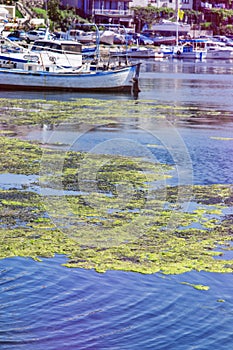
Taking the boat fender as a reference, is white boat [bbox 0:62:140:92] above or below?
below

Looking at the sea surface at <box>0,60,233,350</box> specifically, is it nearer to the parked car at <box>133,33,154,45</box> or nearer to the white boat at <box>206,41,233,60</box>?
the white boat at <box>206,41,233,60</box>

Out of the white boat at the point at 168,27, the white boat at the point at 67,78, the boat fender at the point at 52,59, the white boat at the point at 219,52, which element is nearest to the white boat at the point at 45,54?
the boat fender at the point at 52,59

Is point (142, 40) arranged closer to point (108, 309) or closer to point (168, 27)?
point (168, 27)

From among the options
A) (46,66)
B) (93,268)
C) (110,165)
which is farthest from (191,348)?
(46,66)

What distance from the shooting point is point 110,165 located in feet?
53.1

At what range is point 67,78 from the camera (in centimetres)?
3825

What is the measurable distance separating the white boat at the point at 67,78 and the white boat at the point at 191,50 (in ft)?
216

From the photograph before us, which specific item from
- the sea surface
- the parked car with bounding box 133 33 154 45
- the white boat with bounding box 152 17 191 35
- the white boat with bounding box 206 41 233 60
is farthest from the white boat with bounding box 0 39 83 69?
the white boat with bounding box 152 17 191 35

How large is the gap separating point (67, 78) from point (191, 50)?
2748 inches

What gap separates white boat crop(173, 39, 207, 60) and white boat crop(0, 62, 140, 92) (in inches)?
2591

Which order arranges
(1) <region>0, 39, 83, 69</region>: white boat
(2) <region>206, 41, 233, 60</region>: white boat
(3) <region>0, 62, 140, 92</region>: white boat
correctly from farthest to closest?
(2) <region>206, 41, 233, 60</region>: white boat < (1) <region>0, 39, 83, 69</region>: white boat < (3) <region>0, 62, 140, 92</region>: white boat

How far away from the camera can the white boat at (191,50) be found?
104062 mm

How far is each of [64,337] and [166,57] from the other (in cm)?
9851

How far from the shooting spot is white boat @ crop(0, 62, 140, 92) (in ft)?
124
